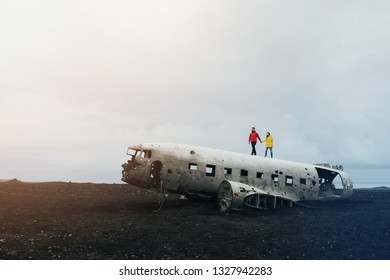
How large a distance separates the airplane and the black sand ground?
0.94 m

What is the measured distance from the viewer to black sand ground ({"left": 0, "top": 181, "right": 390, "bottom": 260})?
13.4 m

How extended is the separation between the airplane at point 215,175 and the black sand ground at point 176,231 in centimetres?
94

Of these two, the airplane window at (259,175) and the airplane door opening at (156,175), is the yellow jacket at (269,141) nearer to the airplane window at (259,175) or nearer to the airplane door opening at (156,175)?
the airplane window at (259,175)

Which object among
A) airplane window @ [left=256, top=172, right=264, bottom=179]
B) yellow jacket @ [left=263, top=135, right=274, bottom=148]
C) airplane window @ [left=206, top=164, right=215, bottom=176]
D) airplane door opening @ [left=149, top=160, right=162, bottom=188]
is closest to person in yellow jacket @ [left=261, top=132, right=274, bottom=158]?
yellow jacket @ [left=263, top=135, right=274, bottom=148]

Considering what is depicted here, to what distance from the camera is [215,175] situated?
20172mm

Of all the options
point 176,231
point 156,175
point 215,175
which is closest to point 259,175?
point 215,175

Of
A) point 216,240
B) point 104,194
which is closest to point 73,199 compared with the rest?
point 104,194

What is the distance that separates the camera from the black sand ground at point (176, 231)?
13.4 meters

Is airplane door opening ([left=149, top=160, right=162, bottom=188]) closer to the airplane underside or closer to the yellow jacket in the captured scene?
the airplane underside

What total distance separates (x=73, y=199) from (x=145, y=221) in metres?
6.85

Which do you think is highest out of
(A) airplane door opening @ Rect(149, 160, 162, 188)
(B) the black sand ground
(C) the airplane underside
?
(A) airplane door opening @ Rect(149, 160, 162, 188)

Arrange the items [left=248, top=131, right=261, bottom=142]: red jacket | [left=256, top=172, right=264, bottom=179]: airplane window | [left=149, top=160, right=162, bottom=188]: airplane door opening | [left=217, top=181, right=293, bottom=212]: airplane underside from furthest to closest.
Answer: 1. [left=248, top=131, right=261, bottom=142]: red jacket
2. [left=256, top=172, right=264, bottom=179]: airplane window
3. [left=149, top=160, right=162, bottom=188]: airplane door opening
4. [left=217, top=181, right=293, bottom=212]: airplane underside

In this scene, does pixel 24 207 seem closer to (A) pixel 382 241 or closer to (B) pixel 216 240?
(B) pixel 216 240

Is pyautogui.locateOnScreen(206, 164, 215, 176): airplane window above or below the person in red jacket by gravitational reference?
below
